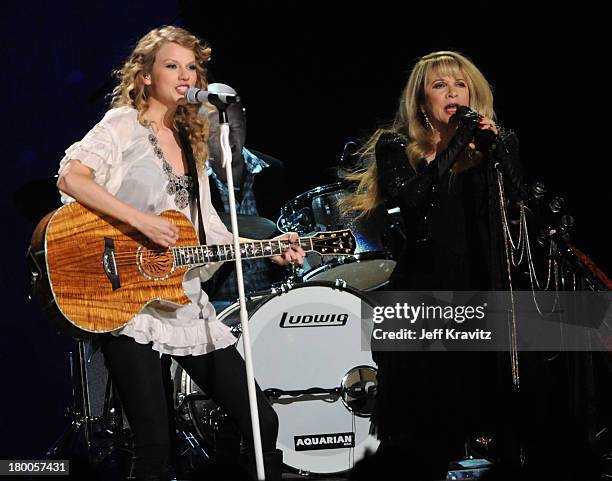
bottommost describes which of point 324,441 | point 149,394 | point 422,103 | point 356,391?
point 324,441

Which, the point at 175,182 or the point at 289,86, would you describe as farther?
the point at 289,86

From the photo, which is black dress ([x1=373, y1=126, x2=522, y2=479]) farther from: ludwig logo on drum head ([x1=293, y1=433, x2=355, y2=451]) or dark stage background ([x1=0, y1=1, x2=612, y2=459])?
dark stage background ([x1=0, y1=1, x2=612, y2=459])

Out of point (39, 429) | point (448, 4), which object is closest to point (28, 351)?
point (39, 429)

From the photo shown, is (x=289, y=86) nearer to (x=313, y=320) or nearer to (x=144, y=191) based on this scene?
(x=313, y=320)

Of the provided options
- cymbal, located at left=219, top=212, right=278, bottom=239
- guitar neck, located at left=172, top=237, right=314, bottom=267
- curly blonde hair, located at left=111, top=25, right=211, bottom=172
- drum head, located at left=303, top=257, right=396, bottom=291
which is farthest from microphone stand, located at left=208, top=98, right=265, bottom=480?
drum head, located at left=303, top=257, right=396, bottom=291

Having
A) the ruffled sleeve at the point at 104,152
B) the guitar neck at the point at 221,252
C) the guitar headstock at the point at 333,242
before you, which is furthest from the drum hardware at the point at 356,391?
the ruffled sleeve at the point at 104,152

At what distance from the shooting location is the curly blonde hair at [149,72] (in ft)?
12.9

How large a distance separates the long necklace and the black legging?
68 cm

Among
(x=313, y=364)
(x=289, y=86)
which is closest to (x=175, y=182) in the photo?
(x=313, y=364)

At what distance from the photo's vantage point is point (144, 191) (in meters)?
3.80

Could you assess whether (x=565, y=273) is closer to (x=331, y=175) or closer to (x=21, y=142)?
(x=331, y=175)

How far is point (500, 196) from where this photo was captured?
3943mm

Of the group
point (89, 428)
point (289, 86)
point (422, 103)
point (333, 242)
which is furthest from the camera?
point (289, 86)

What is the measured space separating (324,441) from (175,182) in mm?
2040
